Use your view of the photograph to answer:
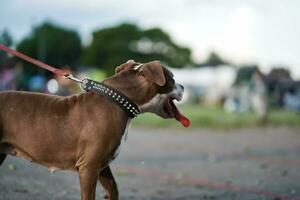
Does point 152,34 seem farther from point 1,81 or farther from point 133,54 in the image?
point 1,81

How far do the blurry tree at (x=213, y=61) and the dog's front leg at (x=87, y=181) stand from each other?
89.1 m

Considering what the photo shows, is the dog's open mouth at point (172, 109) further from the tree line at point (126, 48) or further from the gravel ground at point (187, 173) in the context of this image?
the tree line at point (126, 48)

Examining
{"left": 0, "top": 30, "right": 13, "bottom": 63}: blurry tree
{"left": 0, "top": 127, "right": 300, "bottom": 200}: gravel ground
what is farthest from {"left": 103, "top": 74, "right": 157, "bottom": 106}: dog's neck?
{"left": 0, "top": 30, "right": 13, "bottom": 63}: blurry tree

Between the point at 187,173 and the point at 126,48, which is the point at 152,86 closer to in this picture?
the point at 187,173

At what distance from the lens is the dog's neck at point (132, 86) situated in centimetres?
602

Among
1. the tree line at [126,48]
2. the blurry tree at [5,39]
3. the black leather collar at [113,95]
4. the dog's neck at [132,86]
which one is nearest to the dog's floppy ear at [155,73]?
the dog's neck at [132,86]

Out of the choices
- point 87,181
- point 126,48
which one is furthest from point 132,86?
point 126,48

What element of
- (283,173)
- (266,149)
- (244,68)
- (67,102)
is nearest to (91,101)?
(67,102)

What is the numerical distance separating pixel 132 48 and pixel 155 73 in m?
86.9

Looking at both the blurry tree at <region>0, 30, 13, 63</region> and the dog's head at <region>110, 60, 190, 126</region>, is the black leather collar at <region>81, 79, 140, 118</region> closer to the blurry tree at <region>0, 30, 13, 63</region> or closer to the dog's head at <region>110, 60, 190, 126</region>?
the dog's head at <region>110, 60, 190, 126</region>

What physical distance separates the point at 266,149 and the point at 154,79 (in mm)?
11062

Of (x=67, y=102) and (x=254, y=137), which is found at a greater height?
(x=67, y=102)

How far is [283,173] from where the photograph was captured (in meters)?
11.5

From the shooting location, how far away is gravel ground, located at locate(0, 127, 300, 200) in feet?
28.4
